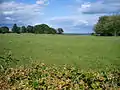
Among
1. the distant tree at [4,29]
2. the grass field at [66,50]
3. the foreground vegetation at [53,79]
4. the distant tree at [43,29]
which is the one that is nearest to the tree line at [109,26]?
the distant tree at [43,29]

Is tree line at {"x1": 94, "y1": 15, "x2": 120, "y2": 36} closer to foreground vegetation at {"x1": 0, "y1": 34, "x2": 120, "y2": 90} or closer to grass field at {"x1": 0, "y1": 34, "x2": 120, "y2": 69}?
grass field at {"x1": 0, "y1": 34, "x2": 120, "y2": 69}

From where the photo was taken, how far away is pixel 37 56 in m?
7.68

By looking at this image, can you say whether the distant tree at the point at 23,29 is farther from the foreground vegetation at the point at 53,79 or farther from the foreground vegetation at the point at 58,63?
the foreground vegetation at the point at 53,79

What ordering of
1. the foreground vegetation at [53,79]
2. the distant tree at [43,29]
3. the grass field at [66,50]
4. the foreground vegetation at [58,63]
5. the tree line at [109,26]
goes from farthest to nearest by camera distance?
the tree line at [109,26], the distant tree at [43,29], the grass field at [66,50], the foreground vegetation at [58,63], the foreground vegetation at [53,79]

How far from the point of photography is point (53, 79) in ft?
19.0

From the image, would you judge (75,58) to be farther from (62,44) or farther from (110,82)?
(110,82)

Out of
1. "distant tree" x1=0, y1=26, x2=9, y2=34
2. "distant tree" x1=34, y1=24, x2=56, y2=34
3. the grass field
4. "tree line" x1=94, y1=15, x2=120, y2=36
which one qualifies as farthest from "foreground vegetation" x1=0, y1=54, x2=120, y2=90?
"tree line" x1=94, y1=15, x2=120, y2=36

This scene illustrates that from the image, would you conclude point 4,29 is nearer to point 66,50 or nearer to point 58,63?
point 66,50

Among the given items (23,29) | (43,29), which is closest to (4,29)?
(23,29)

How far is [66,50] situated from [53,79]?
2319mm

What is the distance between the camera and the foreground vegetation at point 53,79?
18.2 ft

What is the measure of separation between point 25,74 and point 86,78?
1.32 metres

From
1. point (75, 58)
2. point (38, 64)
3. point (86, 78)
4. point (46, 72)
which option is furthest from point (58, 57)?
point (86, 78)

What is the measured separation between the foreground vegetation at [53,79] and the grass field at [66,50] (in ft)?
2.82
